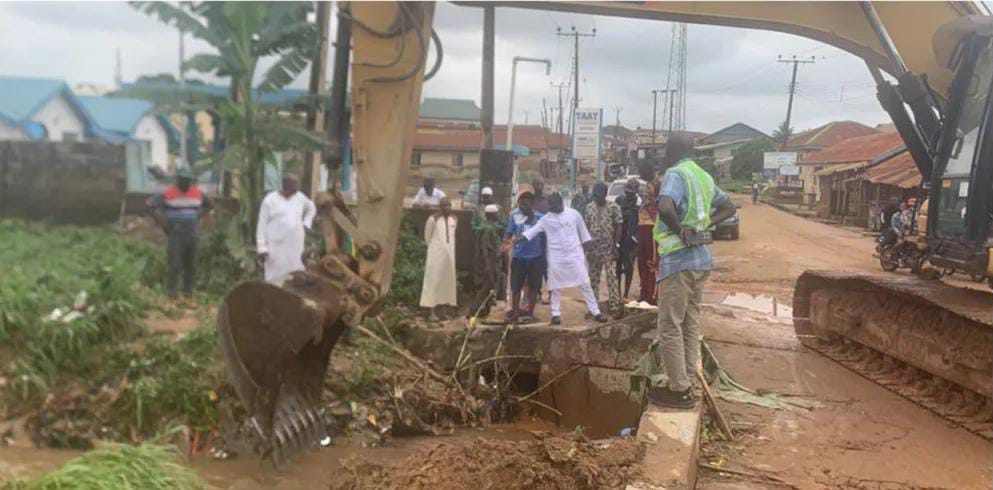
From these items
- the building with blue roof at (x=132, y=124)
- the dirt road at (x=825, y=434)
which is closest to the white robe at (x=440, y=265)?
the dirt road at (x=825, y=434)

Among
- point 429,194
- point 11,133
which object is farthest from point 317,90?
point 11,133

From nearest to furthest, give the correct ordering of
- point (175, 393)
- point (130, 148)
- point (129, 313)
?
point (175, 393)
point (129, 313)
point (130, 148)

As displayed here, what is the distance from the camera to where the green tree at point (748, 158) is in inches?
304

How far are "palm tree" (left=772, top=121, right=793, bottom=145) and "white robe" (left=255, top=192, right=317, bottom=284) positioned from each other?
5.69m

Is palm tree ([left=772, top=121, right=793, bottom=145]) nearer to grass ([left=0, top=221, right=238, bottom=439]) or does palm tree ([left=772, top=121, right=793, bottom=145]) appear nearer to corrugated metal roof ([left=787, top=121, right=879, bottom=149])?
corrugated metal roof ([left=787, top=121, right=879, bottom=149])

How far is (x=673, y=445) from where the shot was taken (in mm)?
4043

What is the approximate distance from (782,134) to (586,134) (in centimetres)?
486

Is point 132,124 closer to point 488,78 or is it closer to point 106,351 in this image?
point 488,78

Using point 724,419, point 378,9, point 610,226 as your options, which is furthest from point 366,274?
point 610,226

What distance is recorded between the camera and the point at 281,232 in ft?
24.5

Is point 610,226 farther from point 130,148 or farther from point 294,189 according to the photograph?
point 130,148

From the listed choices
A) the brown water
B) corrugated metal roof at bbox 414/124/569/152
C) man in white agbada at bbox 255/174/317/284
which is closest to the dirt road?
the brown water

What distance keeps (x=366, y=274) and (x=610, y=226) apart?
4.85 m

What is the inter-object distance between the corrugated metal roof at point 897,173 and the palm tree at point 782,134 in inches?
43.4
